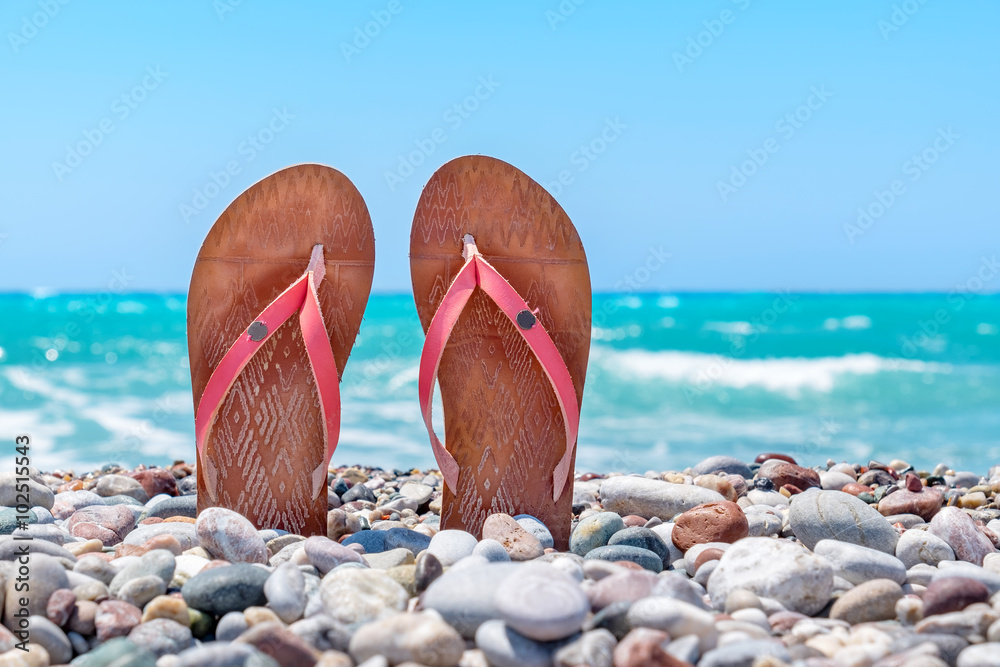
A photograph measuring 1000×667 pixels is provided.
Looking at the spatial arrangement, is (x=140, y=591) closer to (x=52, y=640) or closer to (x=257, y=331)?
(x=52, y=640)

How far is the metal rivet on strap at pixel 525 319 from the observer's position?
2.52m

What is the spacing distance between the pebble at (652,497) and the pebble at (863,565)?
680 millimetres

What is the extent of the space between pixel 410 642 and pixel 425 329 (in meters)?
1.35

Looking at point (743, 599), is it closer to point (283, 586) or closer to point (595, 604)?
point (595, 604)

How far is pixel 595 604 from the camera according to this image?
158cm

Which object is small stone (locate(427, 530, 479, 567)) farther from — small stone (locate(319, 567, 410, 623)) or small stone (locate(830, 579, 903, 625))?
small stone (locate(830, 579, 903, 625))

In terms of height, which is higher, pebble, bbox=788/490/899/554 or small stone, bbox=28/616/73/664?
pebble, bbox=788/490/899/554

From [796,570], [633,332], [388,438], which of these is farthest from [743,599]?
[633,332]

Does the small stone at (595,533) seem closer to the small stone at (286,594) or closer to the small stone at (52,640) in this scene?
the small stone at (286,594)

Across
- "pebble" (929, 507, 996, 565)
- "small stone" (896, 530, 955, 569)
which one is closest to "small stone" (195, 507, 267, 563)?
"small stone" (896, 530, 955, 569)

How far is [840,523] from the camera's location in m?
2.20

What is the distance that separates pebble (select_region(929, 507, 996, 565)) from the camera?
225 cm

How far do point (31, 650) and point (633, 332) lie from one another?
1901 cm

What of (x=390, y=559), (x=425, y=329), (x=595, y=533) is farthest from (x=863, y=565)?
(x=425, y=329)
